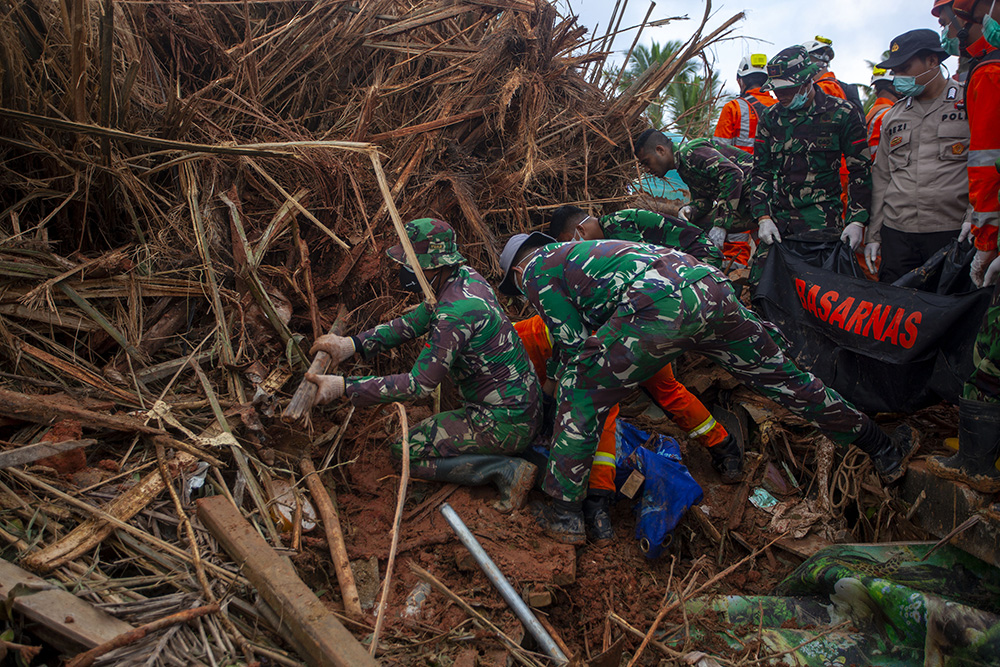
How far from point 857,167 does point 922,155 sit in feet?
1.40

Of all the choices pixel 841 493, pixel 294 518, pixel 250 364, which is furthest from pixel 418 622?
pixel 841 493

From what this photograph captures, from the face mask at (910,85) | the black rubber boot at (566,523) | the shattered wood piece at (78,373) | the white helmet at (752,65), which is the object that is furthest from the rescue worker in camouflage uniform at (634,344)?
the white helmet at (752,65)

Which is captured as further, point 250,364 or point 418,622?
point 250,364

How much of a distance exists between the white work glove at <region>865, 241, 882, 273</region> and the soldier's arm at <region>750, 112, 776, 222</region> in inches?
27.1

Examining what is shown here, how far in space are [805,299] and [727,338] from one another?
1067mm

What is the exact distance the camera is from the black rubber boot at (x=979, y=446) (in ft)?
7.95

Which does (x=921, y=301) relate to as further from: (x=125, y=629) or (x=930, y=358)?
(x=125, y=629)

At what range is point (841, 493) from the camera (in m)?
3.46

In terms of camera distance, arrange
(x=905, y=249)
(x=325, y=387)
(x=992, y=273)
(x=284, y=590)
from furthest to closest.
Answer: (x=905, y=249) < (x=325, y=387) < (x=992, y=273) < (x=284, y=590)

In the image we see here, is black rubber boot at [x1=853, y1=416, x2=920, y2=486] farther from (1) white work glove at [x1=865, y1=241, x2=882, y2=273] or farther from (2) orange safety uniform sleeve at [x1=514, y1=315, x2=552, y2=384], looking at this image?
(2) orange safety uniform sleeve at [x1=514, y1=315, x2=552, y2=384]

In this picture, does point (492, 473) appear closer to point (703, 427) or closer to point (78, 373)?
point (703, 427)

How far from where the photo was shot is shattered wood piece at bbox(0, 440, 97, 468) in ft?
7.45

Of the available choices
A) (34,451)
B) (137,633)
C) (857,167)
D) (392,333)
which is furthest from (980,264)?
(34,451)

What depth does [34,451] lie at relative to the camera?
7.70 ft
